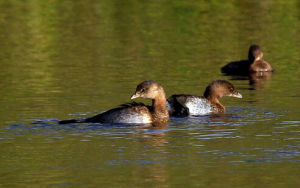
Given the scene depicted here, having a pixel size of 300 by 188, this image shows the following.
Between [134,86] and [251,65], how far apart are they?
19.1 ft

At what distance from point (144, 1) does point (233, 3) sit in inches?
166

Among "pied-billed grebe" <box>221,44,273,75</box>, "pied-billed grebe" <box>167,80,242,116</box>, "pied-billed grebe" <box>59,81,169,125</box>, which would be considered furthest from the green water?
"pied-billed grebe" <box>221,44,273,75</box>

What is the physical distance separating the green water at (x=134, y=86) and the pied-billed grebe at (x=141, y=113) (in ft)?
0.81

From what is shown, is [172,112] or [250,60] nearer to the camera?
[172,112]

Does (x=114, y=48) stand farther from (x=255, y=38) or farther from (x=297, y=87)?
(x=297, y=87)

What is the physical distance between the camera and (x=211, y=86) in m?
19.0

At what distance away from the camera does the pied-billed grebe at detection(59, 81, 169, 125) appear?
16.2 metres

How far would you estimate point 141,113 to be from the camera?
54.2ft

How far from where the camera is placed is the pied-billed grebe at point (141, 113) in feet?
53.3

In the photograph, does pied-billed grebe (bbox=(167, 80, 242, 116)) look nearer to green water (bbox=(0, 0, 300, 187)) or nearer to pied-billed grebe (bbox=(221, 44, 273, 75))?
green water (bbox=(0, 0, 300, 187))

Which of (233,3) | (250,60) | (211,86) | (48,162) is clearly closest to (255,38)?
(250,60)

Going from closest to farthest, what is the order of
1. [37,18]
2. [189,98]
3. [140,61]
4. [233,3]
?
[189,98], [140,61], [37,18], [233,3]

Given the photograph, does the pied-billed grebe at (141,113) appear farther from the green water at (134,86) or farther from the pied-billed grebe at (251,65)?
the pied-billed grebe at (251,65)

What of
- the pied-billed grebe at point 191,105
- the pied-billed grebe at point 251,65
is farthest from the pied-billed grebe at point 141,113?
the pied-billed grebe at point 251,65
